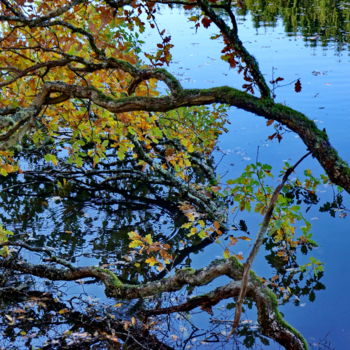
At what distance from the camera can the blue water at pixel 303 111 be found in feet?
27.7

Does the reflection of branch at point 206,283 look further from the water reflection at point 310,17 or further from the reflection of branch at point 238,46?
the water reflection at point 310,17

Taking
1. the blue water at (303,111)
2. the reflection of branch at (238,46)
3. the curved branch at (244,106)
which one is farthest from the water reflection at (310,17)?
the curved branch at (244,106)

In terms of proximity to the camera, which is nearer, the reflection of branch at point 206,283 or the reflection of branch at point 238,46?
the reflection of branch at point 238,46

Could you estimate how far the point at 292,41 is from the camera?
27.8m

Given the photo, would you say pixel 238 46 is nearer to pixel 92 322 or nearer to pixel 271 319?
pixel 271 319

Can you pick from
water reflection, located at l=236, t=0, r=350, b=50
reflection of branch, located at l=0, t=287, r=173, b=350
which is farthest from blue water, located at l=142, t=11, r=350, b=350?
reflection of branch, located at l=0, t=287, r=173, b=350

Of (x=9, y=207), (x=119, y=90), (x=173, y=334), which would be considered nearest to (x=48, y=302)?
(x=173, y=334)

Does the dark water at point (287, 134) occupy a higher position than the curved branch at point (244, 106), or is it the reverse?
the dark water at point (287, 134)

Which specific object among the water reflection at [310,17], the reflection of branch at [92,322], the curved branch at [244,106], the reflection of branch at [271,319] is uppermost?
the water reflection at [310,17]

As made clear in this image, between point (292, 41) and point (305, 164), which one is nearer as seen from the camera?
point (305, 164)

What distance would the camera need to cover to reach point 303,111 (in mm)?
18031

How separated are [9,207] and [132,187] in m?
3.15

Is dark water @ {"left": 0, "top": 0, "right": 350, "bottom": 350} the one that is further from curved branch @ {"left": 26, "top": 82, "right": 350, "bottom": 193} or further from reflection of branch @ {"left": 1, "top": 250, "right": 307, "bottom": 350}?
curved branch @ {"left": 26, "top": 82, "right": 350, "bottom": 193}

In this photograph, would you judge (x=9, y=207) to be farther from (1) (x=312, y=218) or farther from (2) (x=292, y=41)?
(2) (x=292, y=41)
